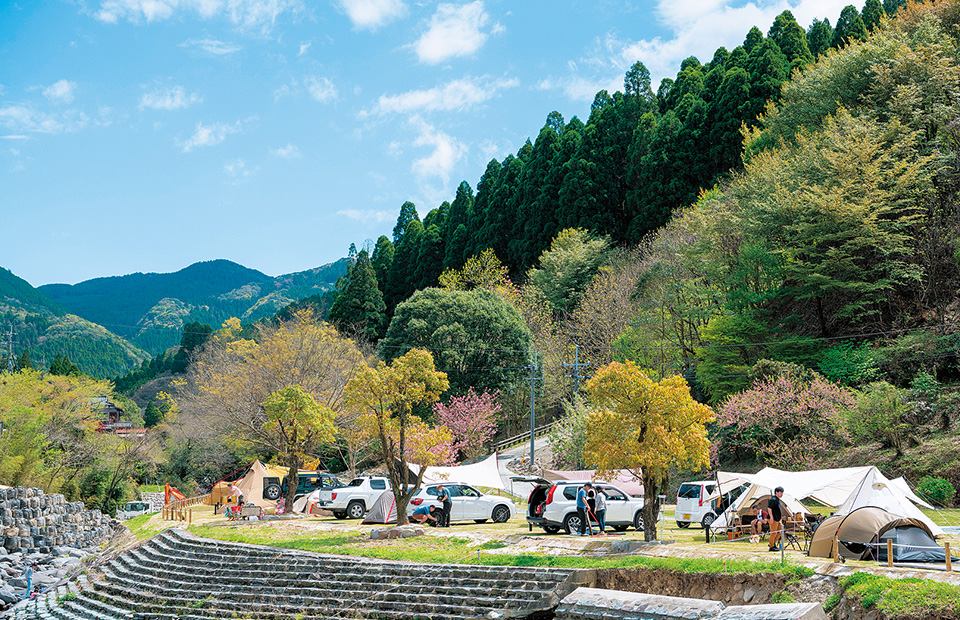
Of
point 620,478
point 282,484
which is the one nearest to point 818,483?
point 620,478

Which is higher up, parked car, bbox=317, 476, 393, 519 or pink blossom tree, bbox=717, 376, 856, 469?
pink blossom tree, bbox=717, 376, 856, 469

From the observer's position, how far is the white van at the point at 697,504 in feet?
67.2

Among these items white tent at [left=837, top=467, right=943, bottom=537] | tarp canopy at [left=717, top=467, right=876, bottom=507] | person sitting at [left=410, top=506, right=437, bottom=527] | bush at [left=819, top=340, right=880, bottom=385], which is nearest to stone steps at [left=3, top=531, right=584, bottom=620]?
person sitting at [left=410, top=506, right=437, bottom=527]

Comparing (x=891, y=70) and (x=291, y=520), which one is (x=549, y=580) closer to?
(x=291, y=520)

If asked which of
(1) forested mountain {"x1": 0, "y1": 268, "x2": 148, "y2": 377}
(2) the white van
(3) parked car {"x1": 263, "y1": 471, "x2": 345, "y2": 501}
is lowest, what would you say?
(3) parked car {"x1": 263, "y1": 471, "x2": 345, "y2": 501}

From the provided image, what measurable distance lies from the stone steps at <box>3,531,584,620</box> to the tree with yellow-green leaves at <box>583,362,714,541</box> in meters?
3.38

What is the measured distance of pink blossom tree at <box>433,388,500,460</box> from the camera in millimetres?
43469

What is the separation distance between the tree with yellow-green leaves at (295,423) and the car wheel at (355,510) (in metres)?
3.07

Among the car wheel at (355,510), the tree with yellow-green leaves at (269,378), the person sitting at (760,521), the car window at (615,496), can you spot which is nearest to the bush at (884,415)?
the car window at (615,496)

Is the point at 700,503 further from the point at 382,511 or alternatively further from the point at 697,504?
the point at 382,511

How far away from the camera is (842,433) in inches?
1012

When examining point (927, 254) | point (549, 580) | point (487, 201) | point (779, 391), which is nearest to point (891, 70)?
point (927, 254)

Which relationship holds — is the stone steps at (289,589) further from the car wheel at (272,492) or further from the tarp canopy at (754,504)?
the car wheel at (272,492)

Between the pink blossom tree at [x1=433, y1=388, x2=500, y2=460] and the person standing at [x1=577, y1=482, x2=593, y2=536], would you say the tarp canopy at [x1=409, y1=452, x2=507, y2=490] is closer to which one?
the person standing at [x1=577, y1=482, x2=593, y2=536]
